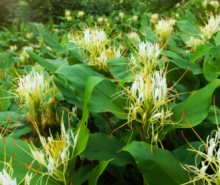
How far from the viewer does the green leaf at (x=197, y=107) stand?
0.93m

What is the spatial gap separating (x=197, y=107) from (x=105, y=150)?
41cm

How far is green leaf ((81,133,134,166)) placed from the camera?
98cm

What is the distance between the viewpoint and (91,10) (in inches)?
315

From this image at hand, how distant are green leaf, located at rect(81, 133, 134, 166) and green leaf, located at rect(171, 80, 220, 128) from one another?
26 cm

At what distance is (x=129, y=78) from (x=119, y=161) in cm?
Result: 39

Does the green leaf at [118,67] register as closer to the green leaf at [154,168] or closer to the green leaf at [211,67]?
the green leaf at [211,67]

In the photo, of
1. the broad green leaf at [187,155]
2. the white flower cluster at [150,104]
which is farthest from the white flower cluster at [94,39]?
the broad green leaf at [187,155]

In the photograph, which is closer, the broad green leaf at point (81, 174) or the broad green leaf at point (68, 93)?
Result: the broad green leaf at point (81, 174)

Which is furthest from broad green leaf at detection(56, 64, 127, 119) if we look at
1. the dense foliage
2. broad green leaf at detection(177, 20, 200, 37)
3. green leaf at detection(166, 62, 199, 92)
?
broad green leaf at detection(177, 20, 200, 37)

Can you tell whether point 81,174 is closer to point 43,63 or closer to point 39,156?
point 39,156

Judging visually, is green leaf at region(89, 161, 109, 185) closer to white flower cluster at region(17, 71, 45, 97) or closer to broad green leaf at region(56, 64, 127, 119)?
broad green leaf at region(56, 64, 127, 119)

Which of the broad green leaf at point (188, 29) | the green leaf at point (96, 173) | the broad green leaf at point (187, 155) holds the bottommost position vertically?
the broad green leaf at point (187, 155)

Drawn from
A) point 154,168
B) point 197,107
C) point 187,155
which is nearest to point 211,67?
point 197,107

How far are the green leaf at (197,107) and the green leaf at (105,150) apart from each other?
0.26m
